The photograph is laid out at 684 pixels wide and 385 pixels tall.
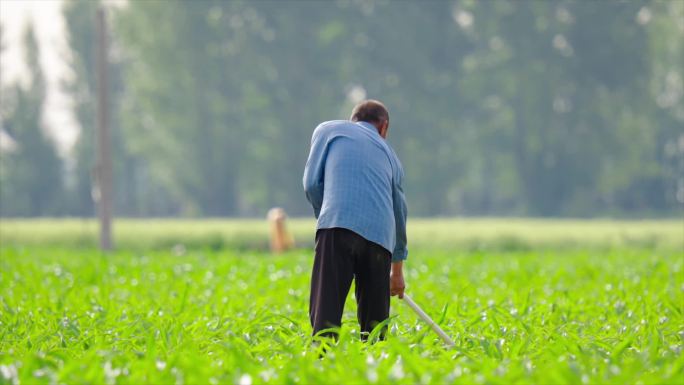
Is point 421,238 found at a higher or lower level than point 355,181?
lower

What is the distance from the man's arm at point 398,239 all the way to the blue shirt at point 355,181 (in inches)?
0.5

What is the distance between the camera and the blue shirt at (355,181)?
226 inches

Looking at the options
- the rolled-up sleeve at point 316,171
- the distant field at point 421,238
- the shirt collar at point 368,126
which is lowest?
the distant field at point 421,238

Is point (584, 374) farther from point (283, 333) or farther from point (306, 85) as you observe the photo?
point (306, 85)

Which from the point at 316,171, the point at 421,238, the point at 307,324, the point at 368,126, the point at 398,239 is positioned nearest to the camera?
the point at 316,171

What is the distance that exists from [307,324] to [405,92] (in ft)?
132

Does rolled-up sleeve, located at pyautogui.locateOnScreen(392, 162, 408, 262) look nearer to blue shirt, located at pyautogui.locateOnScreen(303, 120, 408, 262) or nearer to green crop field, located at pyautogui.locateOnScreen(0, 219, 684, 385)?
blue shirt, located at pyautogui.locateOnScreen(303, 120, 408, 262)

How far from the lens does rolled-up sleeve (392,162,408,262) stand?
19.9 ft

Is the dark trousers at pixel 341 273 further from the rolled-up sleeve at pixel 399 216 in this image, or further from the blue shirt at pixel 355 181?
the rolled-up sleeve at pixel 399 216

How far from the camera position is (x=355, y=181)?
5785 millimetres

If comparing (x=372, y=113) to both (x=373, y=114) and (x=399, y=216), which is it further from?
(x=399, y=216)

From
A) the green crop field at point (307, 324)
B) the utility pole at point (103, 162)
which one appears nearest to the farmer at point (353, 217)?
the green crop field at point (307, 324)

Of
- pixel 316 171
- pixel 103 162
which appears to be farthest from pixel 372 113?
pixel 103 162

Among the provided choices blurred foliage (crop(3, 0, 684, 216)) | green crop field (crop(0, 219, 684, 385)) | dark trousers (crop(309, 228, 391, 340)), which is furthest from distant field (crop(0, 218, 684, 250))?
blurred foliage (crop(3, 0, 684, 216))
